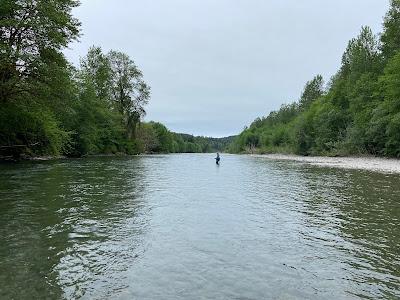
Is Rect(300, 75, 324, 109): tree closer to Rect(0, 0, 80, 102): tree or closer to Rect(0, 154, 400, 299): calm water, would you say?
Rect(0, 0, 80, 102): tree

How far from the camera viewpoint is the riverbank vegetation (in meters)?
58.4

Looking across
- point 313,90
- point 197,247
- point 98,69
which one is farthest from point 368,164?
point 313,90

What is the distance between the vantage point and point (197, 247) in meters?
9.81

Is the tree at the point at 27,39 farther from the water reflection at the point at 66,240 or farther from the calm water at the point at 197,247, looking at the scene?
the calm water at the point at 197,247

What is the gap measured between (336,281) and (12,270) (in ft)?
21.9

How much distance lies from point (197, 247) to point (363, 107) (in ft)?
231

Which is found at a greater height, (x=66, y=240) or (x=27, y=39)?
(x=27, y=39)

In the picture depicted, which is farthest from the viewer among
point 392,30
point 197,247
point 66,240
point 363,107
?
point 363,107

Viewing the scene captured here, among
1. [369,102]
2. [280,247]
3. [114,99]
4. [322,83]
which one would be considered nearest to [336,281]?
[280,247]

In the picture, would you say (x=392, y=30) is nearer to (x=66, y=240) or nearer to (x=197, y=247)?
(x=197, y=247)

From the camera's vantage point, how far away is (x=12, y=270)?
25.2ft

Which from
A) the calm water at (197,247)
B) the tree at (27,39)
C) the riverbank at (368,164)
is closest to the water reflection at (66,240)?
the calm water at (197,247)

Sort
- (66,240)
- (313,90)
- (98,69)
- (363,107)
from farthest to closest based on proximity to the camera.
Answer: (313,90) → (98,69) → (363,107) → (66,240)

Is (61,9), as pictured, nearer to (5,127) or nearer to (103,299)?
(5,127)
